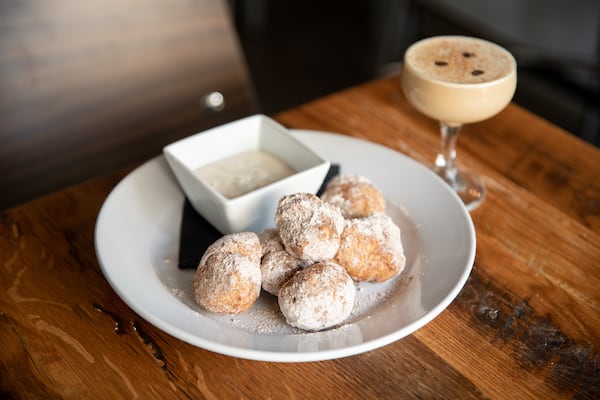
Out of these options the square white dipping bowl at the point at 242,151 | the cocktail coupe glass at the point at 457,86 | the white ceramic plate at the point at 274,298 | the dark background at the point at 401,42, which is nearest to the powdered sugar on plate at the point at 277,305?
the white ceramic plate at the point at 274,298

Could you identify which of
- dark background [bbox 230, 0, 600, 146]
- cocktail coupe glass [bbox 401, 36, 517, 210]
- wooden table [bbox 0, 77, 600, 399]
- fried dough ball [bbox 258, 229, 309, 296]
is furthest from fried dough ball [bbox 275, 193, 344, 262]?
dark background [bbox 230, 0, 600, 146]

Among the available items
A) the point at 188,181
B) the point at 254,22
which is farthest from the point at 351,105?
the point at 254,22

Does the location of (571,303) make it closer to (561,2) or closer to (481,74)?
(481,74)

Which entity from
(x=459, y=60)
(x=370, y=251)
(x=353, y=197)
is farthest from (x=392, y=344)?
(x=459, y=60)

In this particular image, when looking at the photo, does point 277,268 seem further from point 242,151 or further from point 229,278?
point 242,151

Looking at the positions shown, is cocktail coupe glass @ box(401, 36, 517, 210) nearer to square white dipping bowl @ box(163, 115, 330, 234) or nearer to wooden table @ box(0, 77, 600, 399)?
wooden table @ box(0, 77, 600, 399)

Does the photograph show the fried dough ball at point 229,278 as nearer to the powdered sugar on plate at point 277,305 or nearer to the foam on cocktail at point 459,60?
the powdered sugar on plate at point 277,305
